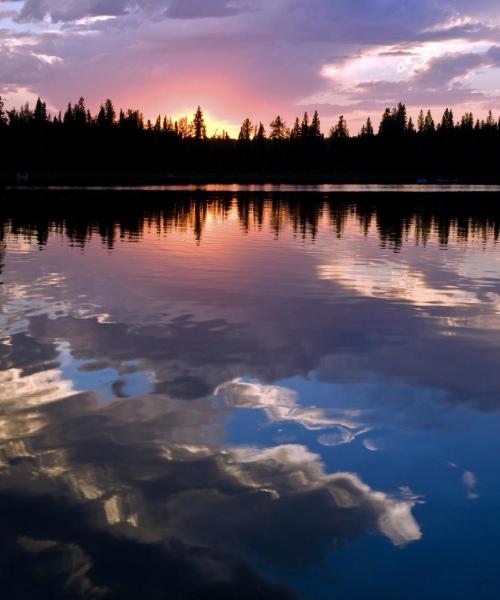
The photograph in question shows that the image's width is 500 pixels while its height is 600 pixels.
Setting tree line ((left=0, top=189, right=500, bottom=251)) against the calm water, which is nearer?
the calm water

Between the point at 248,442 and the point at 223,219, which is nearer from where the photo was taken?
the point at 248,442

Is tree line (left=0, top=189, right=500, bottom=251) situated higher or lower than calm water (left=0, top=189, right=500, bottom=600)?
higher

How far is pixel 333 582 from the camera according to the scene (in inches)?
229

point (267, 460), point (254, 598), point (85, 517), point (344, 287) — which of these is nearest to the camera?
point (254, 598)

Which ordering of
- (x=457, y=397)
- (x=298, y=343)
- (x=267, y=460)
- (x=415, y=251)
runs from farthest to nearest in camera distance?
(x=415, y=251) < (x=298, y=343) < (x=457, y=397) < (x=267, y=460)

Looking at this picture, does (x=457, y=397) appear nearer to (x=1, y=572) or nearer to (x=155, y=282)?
(x=1, y=572)

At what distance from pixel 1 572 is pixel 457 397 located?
7.48m

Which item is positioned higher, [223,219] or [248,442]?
[223,219]

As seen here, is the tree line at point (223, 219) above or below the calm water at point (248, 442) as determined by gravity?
above

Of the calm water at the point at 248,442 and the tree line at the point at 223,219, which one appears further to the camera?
the tree line at the point at 223,219

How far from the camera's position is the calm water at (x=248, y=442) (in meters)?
5.97

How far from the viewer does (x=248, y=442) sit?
8562 millimetres

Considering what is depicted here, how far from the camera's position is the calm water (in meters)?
5.97

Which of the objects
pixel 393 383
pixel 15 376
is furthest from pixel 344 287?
pixel 15 376
